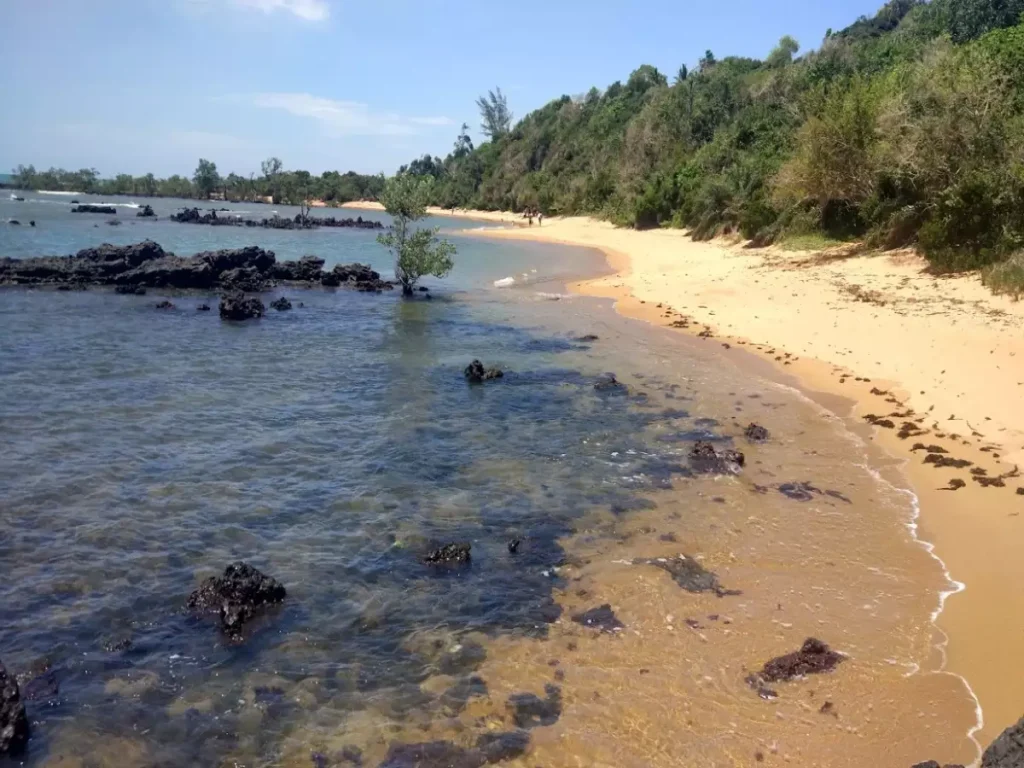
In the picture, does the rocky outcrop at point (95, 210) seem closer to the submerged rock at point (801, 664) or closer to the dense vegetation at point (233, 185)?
the dense vegetation at point (233, 185)

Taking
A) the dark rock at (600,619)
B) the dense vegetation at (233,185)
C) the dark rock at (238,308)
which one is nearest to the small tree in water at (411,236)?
the dark rock at (238,308)

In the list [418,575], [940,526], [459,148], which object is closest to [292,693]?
[418,575]

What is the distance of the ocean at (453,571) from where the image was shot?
6.61 m

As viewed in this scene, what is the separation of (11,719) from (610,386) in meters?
14.3

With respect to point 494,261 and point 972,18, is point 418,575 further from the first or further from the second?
point 972,18

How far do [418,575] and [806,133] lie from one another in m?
32.6

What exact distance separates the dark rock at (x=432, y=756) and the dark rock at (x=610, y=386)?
1239 centimetres

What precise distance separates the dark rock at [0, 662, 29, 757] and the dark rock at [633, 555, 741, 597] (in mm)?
6743

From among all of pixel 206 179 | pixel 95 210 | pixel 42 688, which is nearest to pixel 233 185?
pixel 206 179

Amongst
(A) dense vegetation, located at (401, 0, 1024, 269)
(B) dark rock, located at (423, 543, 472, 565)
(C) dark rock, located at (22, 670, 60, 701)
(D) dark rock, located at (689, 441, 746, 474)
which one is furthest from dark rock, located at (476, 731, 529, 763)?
(A) dense vegetation, located at (401, 0, 1024, 269)

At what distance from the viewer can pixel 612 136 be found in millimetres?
102750

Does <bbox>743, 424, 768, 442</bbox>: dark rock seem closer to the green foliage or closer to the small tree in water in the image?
the small tree in water

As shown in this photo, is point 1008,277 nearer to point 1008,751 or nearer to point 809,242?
point 809,242

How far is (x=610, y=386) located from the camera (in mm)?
18469
